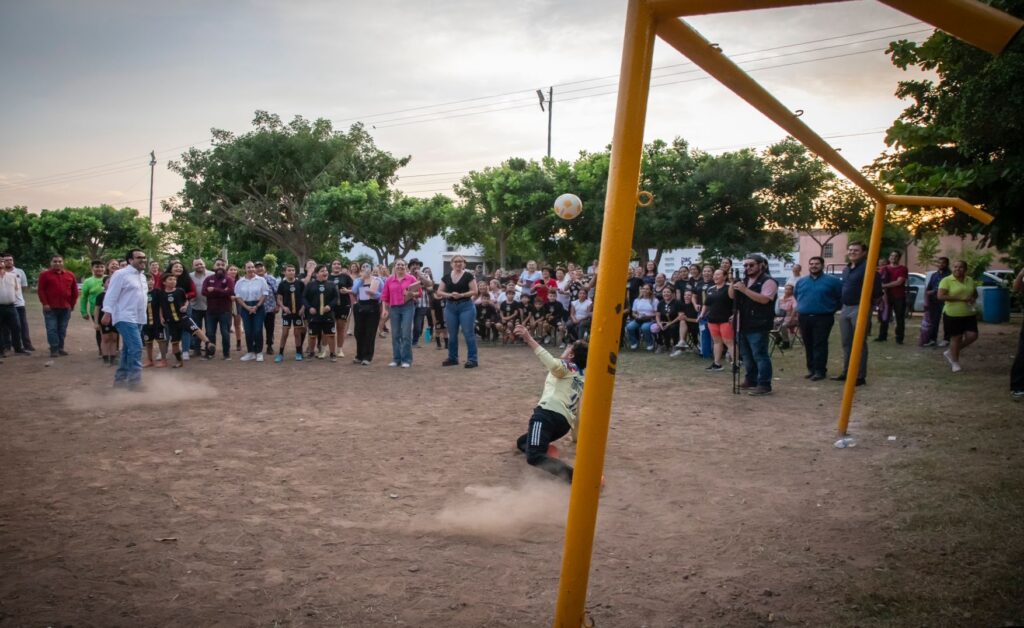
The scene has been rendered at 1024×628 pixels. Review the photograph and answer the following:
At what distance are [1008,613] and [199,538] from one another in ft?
15.1

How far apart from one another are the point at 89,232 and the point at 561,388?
207 ft

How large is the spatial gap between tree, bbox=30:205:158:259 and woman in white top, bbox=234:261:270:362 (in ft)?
148

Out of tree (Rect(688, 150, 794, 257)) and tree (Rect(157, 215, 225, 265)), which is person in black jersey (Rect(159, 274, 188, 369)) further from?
tree (Rect(157, 215, 225, 265))

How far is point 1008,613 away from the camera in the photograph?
10.4ft

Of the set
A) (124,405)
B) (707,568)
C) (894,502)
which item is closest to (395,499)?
(707,568)

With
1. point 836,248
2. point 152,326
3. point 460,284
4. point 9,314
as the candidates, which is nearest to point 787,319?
point 460,284

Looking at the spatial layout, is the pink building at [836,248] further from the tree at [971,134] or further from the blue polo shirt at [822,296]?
the blue polo shirt at [822,296]

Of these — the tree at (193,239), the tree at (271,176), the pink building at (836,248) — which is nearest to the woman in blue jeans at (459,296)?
the tree at (271,176)

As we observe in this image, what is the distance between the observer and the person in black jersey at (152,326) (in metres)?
12.1

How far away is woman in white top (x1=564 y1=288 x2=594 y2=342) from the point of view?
15.3m

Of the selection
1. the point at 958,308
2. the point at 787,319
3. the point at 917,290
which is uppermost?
the point at 917,290

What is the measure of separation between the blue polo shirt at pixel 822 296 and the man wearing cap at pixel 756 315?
3.15 ft

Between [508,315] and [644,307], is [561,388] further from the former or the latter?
[508,315]

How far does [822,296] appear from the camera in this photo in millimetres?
10195
